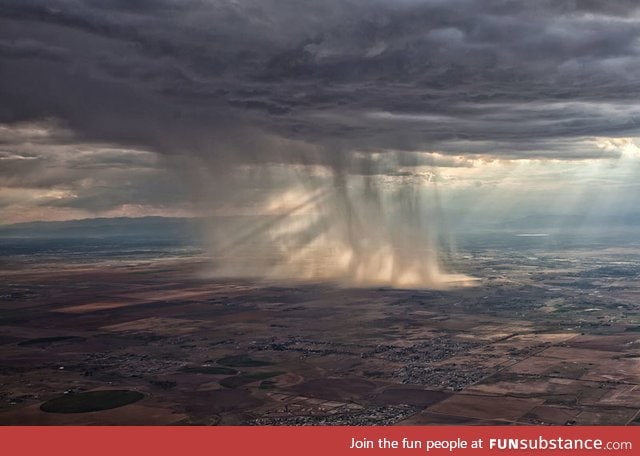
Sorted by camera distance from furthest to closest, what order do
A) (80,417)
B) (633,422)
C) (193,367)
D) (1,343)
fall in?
(1,343), (193,367), (80,417), (633,422)

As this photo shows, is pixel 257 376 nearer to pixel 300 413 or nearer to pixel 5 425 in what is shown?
pixel 300 413

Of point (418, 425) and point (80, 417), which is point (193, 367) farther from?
point (418, 425)

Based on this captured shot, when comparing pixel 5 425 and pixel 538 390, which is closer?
pixel 5 425

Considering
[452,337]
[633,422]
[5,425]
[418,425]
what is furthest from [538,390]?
[5,425]

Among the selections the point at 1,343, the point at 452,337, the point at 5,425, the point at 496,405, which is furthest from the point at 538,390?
the point at 1,343

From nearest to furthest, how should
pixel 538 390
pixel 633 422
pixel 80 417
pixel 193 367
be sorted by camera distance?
pixel 633 422 < pixel 80 417 < pixel 538 390 < pixel 193 367

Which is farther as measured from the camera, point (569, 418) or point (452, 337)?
point (452, 337)

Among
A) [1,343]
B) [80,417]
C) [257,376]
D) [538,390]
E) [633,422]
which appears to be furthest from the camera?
[1,343]

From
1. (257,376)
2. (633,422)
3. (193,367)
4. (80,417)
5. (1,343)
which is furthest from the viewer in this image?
(1,343)
